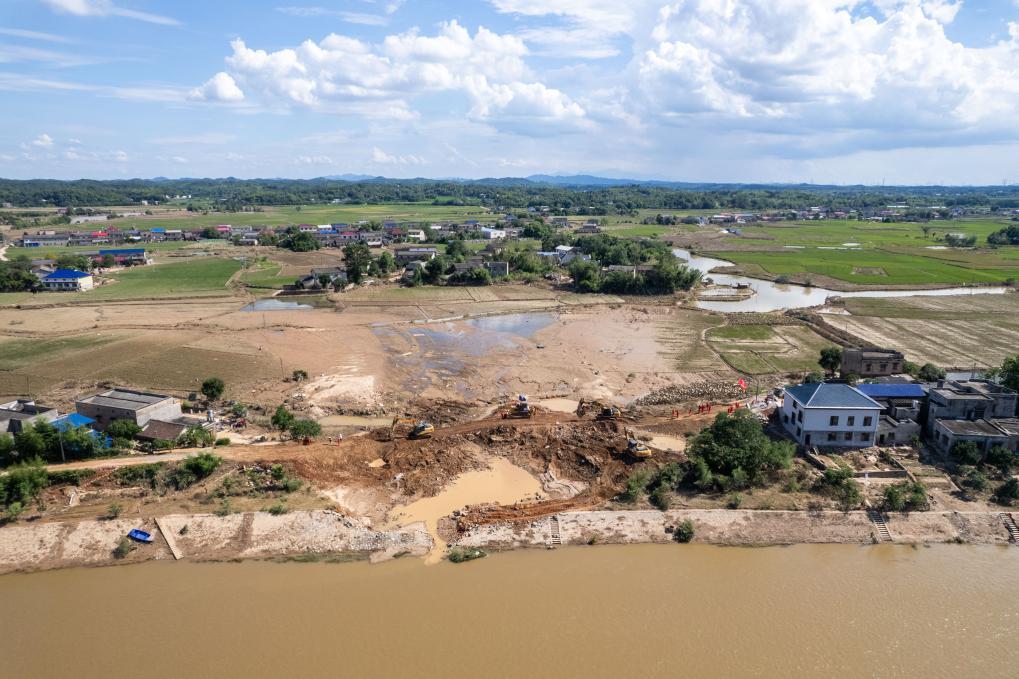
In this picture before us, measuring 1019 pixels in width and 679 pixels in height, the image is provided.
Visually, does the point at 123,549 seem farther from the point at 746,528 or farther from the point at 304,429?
the point at 746,528

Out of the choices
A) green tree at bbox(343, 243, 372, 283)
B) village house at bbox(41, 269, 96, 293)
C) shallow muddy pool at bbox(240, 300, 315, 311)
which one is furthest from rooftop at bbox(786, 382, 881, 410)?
village house at bbox(41, 269, 96, 293)

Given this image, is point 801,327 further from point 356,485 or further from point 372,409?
point 356,485

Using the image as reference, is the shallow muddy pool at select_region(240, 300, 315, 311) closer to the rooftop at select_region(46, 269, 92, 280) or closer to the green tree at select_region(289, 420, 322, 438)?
the rooftop at select_region(46, 269, 92, 280)

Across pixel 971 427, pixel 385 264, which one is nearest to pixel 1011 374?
pixel 971 427

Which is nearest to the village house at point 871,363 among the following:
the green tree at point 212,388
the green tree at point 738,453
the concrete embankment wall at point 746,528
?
the green tree at point 738,453

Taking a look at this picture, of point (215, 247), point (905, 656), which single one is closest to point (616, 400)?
point (905, 656)

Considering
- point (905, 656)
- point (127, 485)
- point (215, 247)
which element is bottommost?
point (905, 656)
